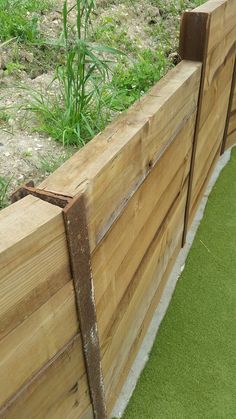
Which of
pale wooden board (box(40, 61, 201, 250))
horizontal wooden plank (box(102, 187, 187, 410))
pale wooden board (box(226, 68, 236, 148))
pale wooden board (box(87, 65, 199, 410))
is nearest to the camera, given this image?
pale wooden board (box(40, 61, 201, 250))

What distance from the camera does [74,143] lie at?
5.50ft

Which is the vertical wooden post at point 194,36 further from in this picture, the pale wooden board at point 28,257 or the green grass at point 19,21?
the pale wooden board at point 28,257

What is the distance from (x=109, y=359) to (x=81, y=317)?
591 mm

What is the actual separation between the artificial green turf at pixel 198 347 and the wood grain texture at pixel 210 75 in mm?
403

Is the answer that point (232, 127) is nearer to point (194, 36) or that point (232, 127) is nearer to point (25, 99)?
point (194, 36)

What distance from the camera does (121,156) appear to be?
1336 mm

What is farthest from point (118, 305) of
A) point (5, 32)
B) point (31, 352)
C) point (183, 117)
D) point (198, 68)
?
point (5, 32)

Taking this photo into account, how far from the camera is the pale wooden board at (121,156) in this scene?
1175 millimetres

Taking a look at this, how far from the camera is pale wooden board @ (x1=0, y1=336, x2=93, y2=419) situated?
118 cm

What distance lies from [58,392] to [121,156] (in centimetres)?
81

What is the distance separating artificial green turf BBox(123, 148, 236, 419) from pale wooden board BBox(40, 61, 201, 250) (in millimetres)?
1325

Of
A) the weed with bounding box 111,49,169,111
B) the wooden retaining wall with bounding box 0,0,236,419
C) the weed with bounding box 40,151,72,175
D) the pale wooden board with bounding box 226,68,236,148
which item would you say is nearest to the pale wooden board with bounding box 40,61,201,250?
the wooden retaining wall with bounding box 0,0,236,419

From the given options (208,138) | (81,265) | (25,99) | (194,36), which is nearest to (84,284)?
(81,265)

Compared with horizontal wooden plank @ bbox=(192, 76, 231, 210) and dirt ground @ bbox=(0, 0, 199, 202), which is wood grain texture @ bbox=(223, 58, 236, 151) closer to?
horizontal wooden plank @ bbox=(192, 76, 231, 210)
